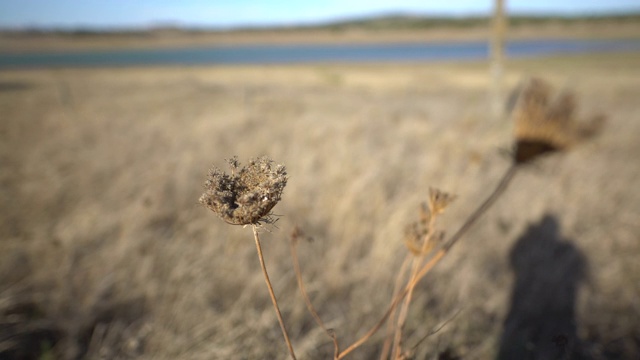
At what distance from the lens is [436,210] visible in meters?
1.10

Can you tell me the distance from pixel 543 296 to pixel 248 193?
2.54 meters

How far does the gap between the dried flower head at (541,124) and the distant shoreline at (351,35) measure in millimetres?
147172

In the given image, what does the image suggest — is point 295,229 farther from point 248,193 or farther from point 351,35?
point 351,35

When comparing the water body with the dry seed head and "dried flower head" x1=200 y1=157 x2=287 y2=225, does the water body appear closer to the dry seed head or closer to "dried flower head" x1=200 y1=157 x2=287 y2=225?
"dried flower head" x1=200 y1=157 x2=287 y2=225

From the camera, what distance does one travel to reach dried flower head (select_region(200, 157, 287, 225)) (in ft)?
2.74

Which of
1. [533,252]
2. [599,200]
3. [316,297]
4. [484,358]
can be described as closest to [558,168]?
[599,200]

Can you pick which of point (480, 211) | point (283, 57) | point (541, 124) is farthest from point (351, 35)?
point (480, 211)

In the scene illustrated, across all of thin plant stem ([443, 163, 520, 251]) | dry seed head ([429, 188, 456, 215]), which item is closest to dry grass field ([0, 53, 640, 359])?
thin plant stem ([443, 163, 520, 251])

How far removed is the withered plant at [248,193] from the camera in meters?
0.83

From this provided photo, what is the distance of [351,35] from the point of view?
606 feet

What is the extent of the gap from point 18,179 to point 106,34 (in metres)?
201

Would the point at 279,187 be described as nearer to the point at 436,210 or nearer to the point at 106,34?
the point at 436,210

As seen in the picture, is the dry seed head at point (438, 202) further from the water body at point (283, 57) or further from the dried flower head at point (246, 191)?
the water body at point (283, 57)

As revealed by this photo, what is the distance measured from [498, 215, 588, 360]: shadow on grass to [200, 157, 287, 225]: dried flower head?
124 cm
